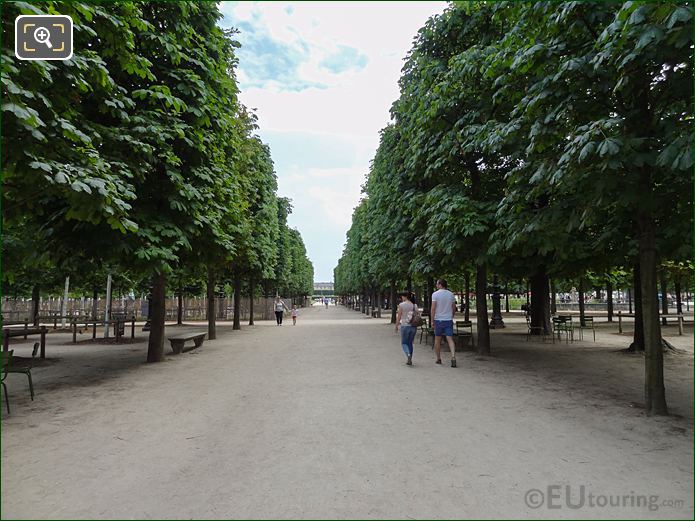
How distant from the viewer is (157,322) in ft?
42.2

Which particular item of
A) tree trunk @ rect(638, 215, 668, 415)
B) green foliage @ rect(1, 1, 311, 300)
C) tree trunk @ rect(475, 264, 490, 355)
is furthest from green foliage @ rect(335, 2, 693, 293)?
green foliage @ rect(1, 1, 311, 300)

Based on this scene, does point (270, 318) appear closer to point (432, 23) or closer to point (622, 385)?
point (432, 23)

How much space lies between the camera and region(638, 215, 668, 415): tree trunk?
21.4 feet

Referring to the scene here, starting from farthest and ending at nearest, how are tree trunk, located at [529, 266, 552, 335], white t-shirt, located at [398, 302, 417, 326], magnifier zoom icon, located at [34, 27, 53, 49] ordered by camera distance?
1. tree trunk, located at [529, 266, 552, 335]
2. white t-shirt, located at [398, 302, 417, 326]
3. magnifier zoom icon, located at [34, 27, 53, 49]

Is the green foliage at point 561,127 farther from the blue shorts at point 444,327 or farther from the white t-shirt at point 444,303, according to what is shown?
the blue shorts at point 444,327

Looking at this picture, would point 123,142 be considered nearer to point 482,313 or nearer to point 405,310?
point 405,310

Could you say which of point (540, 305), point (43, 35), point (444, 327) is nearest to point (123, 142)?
point (43, 35)

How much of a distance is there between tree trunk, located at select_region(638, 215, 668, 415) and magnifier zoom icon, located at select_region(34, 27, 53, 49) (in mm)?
8533

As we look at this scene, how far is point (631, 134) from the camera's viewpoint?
592 cm

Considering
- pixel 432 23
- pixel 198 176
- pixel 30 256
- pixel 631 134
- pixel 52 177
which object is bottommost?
pixel 30 256

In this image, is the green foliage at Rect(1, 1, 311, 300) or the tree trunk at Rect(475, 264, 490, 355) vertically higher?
the green foliage at Rect(1, 1, 311, 300)

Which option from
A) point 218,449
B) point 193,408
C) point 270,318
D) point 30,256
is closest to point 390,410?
point 218,449

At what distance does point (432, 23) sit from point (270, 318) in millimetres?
32732

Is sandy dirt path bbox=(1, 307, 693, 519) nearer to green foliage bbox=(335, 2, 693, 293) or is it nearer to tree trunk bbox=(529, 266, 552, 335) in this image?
green foliage bbox=(335, 2, 693, 293)
